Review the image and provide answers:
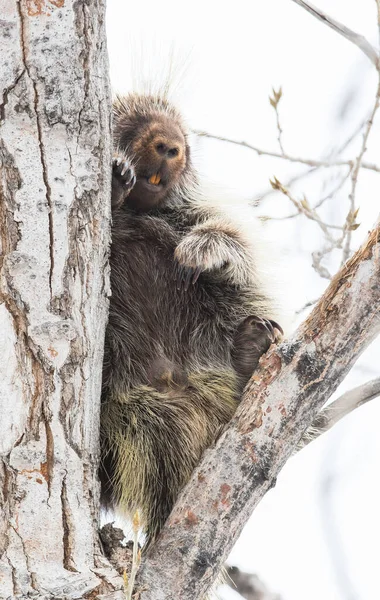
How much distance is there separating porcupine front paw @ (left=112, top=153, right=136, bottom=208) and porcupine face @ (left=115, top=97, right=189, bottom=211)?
365 mm

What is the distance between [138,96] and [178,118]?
18 centimetres

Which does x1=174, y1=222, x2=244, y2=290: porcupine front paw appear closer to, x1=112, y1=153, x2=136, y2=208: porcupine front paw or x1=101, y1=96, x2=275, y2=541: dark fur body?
x1=101, y1=96, x2=275, y2=541: dark fur body

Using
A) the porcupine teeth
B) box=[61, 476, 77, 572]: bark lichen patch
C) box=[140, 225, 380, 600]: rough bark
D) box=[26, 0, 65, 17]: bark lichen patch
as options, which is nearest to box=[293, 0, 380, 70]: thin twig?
box=[140, 225, 380, 600]: rough bark

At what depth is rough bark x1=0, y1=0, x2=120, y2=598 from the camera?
127cm

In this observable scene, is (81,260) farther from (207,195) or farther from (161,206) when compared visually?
(207,195)

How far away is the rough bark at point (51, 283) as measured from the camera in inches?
50.0

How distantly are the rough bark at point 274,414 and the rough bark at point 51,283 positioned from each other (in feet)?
0.67

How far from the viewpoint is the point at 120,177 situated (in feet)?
6.16

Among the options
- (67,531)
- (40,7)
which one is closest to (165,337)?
(67,531)

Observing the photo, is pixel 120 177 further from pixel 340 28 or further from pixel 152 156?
pixel 340 28

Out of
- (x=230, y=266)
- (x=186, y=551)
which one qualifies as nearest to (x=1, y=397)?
(x=186, y=551)

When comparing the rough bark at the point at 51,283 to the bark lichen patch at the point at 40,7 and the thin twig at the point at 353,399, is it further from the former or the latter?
the thin twig at the point at 353,399

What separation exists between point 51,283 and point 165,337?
828mm

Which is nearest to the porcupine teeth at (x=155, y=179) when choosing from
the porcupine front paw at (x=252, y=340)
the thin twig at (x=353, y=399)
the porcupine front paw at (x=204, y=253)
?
the porcupine front paw at (x=204, y=253)
